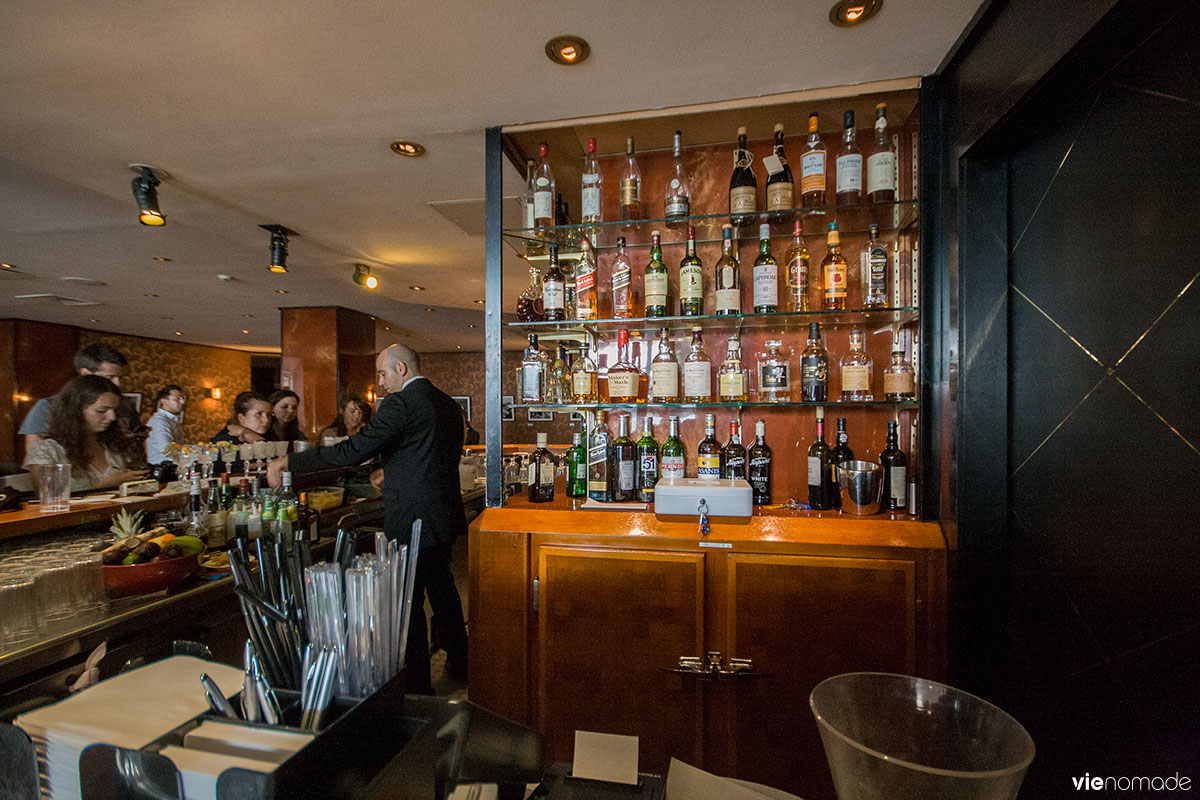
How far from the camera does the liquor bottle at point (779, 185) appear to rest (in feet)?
6.63

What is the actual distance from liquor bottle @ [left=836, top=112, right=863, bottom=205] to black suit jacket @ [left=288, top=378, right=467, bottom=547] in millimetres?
1869

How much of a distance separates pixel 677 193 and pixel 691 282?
0.40m

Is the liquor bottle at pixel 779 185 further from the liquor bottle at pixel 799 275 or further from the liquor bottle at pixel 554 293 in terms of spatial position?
the liquor bottle at pixel 554 293

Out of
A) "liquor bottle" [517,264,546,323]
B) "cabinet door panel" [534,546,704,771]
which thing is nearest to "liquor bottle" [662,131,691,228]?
"liquor bottle" [517,264,546,323]

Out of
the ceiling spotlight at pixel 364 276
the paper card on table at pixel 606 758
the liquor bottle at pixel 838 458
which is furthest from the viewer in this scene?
the ceiling spotlight at pixel 364 276

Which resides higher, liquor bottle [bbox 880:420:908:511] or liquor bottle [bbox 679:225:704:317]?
liquor bottle [bbox 679:225:704:317]

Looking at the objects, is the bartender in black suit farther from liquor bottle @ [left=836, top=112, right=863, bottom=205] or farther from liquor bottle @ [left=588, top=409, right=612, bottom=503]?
liquor bottle @ [left=836, top=112, right=863, bottom=205]

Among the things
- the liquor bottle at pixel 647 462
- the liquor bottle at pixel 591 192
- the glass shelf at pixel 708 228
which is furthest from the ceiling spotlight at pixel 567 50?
the liquor bottle at pixel 647 462

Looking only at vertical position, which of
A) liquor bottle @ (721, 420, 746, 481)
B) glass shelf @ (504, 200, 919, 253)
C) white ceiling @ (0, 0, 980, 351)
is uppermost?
white ceiling @ (0, 0, 980, 351)

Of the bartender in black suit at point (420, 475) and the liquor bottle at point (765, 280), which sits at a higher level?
the liquor bottle at point (765, 280)

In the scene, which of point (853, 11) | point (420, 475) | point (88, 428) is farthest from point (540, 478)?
point (88, 428)

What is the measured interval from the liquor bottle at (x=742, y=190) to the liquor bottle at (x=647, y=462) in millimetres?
853

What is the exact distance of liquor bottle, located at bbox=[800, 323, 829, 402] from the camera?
200 centimetres

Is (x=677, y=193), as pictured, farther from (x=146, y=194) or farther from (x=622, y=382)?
(x=146, y=194)
